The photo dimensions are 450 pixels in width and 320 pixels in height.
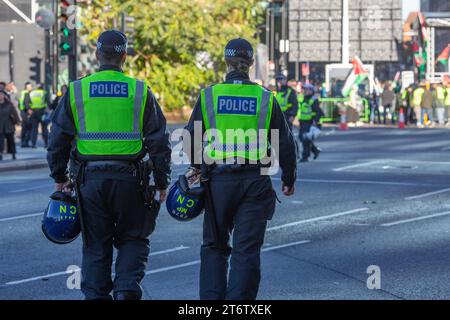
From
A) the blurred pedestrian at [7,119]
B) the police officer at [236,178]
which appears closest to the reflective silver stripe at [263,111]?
the police officer at [236,178]

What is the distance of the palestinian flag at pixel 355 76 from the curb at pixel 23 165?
30.5 m

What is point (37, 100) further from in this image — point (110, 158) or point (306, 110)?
point (110, 158)

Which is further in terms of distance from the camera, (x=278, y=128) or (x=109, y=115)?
(x=278, y=128)

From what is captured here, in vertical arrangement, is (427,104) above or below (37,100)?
below

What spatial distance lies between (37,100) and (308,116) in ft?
32.8

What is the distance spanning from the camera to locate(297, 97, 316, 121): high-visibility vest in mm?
27562

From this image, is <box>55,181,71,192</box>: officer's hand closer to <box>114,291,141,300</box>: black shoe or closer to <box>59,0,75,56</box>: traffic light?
<box>114,291,141,300</box>: black shoe

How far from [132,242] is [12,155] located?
855 inches

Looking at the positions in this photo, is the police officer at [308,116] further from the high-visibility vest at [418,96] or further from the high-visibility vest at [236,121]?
the high-visibility vest at [418,96]

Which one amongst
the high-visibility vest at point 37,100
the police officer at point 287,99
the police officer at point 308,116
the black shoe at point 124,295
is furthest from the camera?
the high-visibility vest at point 37,100

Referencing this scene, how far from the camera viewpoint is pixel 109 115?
8.50m

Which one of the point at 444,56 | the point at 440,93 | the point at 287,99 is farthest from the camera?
the point at 444,56

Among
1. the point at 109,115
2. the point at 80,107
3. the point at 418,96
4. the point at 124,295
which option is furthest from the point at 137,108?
the point at 418,96

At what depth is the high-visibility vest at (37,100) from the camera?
1373 inches
